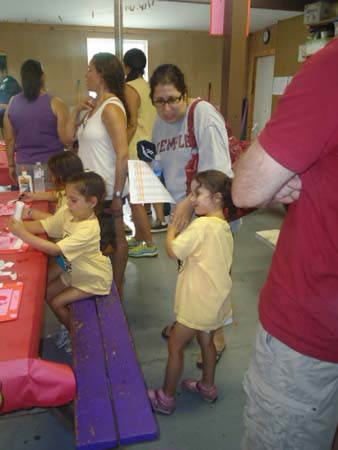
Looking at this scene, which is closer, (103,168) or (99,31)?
(103,168)

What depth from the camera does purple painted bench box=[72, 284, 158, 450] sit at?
1.26 m

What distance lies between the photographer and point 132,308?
2.85 m

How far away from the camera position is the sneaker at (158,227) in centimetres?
438

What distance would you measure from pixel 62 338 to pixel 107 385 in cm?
97

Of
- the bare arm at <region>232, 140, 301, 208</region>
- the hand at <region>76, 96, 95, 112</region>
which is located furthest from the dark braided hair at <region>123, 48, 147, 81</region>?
the bare arm at <region>232, 140, 301, 208</region>

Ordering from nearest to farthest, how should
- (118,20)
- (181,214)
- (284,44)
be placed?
(181,214) < (118,20) < (284,44)

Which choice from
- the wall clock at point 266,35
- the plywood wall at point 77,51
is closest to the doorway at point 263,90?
the wall clock at point 266,35

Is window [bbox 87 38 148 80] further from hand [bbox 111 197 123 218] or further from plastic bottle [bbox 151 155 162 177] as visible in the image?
plastic bottle [bbox 151 155 162 177]

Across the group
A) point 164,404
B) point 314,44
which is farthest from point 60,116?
point 314,44

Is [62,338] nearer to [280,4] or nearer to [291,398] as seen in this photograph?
[291,398]

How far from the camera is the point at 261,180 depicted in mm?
871

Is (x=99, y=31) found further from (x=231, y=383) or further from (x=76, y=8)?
(x=231, y=383)

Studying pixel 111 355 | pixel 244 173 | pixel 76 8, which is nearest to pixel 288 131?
pixel 244 173

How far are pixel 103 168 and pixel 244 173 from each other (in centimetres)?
169
